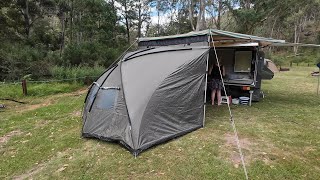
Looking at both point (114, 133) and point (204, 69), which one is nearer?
point (114, 133)

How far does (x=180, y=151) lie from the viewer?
4.54 meters

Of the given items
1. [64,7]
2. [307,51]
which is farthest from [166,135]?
[307,51]

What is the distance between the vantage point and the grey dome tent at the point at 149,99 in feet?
15.7

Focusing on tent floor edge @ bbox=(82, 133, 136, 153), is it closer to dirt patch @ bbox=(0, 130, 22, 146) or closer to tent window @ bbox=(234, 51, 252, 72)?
dirt patch @ bbox=(0, 130, 22, 146)

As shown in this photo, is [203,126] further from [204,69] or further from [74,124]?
[74,124]

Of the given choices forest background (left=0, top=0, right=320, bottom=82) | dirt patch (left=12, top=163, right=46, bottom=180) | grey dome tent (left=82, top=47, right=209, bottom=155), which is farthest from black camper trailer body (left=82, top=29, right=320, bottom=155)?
forest background (left=0, top=0, right=320, bottom=82)

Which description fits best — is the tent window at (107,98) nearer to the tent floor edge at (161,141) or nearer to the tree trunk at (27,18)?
the tent floor edge at (161,141)

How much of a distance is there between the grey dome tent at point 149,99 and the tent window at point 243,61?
2971 millimetres

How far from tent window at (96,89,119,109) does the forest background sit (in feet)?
23.1

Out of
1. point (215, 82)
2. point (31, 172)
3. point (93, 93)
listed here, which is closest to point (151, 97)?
point (93, 93)

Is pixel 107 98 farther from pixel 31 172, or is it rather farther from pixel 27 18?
pixel 27 18

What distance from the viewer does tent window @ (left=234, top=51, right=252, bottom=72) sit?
8.30m

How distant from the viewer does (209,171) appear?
3.85m

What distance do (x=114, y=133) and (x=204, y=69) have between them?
2521 millimetres
